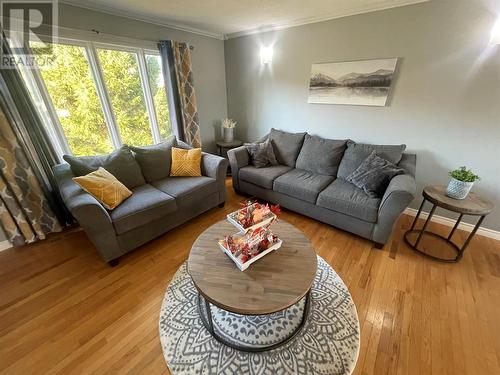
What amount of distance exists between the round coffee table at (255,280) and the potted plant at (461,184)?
1459 mm

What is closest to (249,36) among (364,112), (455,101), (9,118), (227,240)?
(364,112)

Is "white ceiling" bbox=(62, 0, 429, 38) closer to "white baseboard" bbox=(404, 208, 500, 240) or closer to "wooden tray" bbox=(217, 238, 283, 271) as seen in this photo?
"white baseboard" bbox=(404, 208, 500, 240)

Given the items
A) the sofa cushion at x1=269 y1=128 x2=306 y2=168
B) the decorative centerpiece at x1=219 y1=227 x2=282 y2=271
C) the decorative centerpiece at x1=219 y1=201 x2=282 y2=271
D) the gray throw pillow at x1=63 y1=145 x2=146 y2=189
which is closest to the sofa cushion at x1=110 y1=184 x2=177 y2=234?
the gray throw pillow at x1=63 y1=145 x2=146 y2=189

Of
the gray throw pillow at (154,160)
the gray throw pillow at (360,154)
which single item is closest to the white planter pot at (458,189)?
the gray throw pillow at (360,154)

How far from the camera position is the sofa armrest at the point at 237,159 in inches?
113

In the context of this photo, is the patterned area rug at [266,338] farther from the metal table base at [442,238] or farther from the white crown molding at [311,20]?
the white crown molding at [311,20]

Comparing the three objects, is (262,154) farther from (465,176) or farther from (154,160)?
(465,176)

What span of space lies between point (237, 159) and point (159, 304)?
1892 mm

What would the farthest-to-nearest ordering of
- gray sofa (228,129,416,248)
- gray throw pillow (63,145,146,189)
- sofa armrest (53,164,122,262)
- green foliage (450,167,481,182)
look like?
gray throw pillow (63,145,146,189) < gray sofa (228,129,416,248) < green foliage (450,167,481,182) < sofa armrest (53,164,122,262)

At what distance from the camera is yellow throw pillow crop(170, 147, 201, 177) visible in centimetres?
261

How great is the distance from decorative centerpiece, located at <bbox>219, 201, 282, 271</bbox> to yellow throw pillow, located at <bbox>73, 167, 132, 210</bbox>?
116 cm

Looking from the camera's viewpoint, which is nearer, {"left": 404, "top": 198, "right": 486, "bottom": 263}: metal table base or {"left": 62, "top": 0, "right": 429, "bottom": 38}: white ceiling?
{"left": 404, "top": 198, "right": 486, "bottom": 263}: metal table base

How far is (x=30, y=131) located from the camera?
Answer: 2010 mm

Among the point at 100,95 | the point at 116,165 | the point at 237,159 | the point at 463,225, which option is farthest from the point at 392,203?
the point at 100,95
